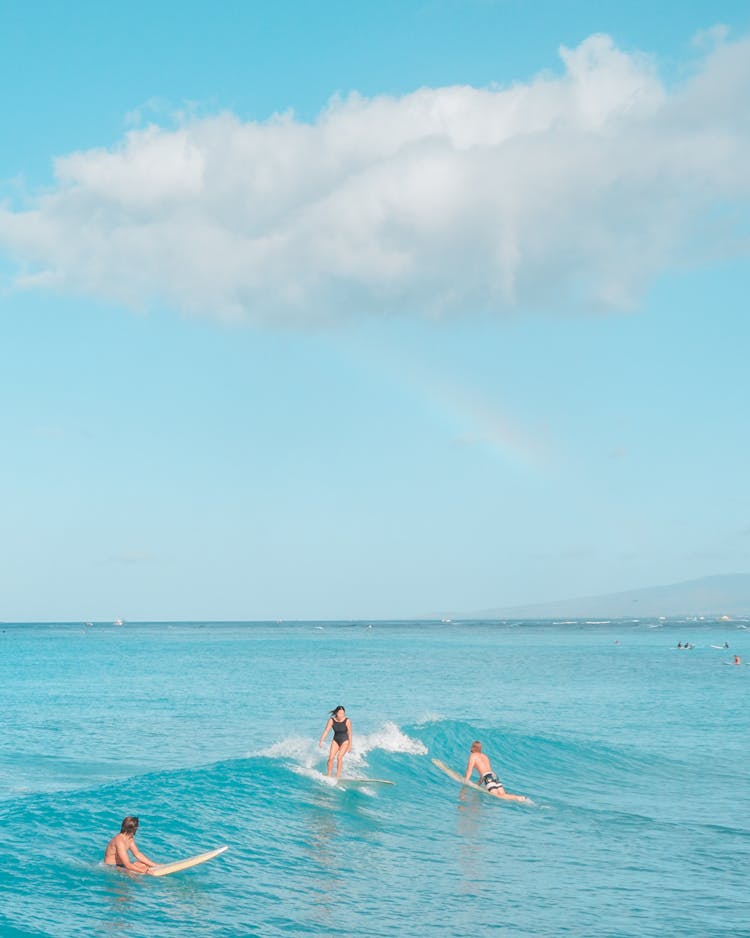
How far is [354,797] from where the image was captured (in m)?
25.0

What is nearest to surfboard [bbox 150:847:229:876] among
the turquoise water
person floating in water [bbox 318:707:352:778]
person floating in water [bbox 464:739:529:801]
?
the turquoise water

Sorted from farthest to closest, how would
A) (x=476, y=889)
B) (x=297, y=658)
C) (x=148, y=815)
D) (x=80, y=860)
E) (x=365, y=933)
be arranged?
1. (x=297, y=658)
2. (x=148, y=815)
3. (x=80, y=860)
4. (x=476, y=889)
5. (x=365, y=933)

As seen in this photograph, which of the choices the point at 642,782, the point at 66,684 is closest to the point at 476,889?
the point at 642,782

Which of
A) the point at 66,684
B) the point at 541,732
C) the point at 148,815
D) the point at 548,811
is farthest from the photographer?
the point at 66,684

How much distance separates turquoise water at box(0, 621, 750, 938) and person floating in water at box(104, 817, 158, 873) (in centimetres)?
27

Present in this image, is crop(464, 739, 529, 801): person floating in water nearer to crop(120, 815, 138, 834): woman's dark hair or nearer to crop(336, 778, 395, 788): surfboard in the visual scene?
crop(336, 778, 395, 788): surfboard

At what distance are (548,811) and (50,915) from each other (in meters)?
14.0

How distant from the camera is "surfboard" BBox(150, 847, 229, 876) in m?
17.2

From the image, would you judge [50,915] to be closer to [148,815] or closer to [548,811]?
[148,815]

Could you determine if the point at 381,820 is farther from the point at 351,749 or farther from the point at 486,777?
the point at 351,749

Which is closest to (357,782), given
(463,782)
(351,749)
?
(463,782)

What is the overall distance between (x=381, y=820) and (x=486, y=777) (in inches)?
157

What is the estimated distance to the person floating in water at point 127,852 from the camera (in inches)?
677

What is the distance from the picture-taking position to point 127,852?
56.9 feet
